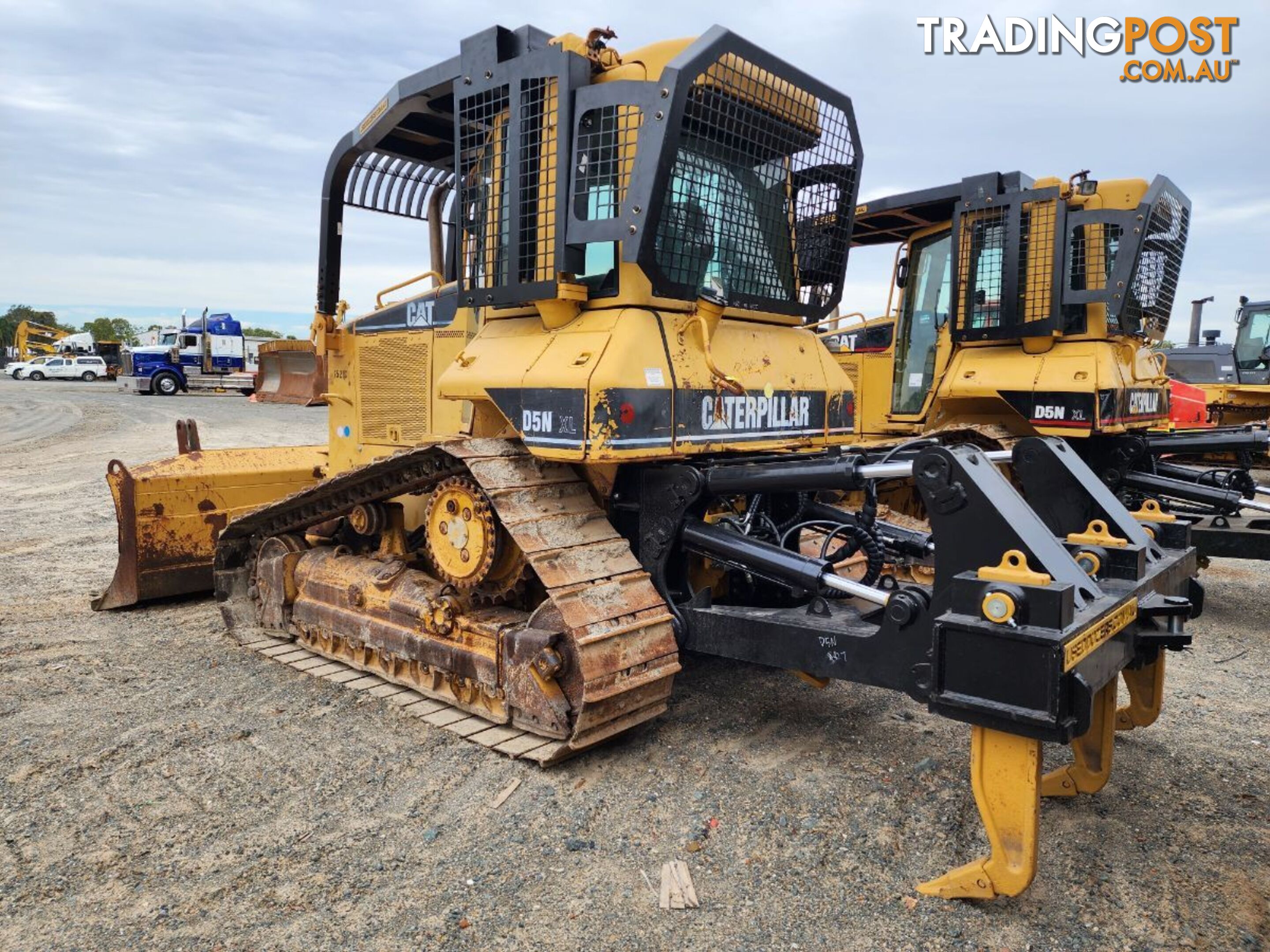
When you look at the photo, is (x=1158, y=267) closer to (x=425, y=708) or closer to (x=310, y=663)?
(x=425, y=708)

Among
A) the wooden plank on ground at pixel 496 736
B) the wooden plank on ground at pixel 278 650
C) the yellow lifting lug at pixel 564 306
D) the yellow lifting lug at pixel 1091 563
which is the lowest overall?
the wooden plank on ground at pixel 278 650

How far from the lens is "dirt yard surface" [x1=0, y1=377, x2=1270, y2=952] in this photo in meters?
2.59

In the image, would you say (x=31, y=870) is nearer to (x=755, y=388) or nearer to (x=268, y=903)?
(x=268, y=903)

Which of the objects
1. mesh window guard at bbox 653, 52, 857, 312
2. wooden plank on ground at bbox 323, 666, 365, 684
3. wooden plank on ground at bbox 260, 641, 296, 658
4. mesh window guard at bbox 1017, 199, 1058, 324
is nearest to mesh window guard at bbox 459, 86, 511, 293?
mesh window guard at bbox 653, 52, 857, 312

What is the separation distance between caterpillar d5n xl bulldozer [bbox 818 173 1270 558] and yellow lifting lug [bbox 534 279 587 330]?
10.8 feet

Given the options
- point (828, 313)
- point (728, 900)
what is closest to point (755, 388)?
point (828, 313)

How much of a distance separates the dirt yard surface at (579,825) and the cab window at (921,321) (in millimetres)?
3429

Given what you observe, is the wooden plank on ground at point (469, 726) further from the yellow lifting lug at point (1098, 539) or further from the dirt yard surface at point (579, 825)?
the yellow lifting lug at point (1098, 539)

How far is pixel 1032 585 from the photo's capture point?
2.46 m

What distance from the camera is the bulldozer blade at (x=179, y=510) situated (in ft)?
19.6

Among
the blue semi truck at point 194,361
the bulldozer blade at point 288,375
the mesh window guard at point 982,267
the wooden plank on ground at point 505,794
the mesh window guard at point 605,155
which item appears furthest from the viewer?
the blue semi truck at point 194,361

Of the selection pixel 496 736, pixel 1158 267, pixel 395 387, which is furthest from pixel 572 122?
pixel 1158 267

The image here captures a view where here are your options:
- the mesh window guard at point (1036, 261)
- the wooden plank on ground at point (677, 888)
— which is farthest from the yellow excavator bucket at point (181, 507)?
the mesh window guard at point (1036, 261)

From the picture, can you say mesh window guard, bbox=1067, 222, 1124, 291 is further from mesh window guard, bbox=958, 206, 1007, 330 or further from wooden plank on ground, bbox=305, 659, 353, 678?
wooden plank on ground, bbox=305, 659, 353, 678
